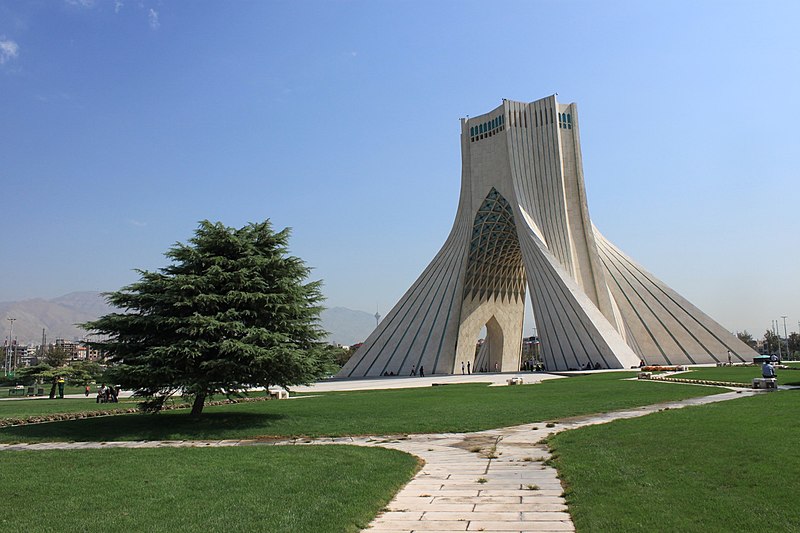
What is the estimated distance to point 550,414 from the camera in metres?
12.5

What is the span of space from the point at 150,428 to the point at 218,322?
8.56 feet

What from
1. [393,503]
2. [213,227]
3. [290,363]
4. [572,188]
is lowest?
[393,503]

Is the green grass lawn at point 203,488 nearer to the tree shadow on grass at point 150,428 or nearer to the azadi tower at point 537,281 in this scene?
the tree shadow on grass at point 150,428

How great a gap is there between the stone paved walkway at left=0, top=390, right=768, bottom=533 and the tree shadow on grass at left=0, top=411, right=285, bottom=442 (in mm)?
643

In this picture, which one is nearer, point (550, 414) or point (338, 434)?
point (338, 434)

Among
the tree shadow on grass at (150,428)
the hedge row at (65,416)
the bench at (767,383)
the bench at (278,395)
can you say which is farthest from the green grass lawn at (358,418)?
the bench at (278,395)

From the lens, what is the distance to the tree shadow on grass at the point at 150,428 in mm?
11352

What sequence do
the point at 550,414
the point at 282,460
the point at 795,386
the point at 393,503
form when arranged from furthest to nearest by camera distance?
1. the point at 795,386
2. the point at 550,414
3. the point at 282,460
4. the point at 393,503

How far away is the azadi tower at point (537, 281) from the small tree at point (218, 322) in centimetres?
2069

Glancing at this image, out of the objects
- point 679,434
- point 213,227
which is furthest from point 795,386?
point 213,227

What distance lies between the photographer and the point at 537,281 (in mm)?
35188

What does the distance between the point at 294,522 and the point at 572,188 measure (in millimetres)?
36697

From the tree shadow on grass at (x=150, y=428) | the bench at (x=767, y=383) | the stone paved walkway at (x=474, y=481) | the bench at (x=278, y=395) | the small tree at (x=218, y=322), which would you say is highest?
the small tree at (x=218, y=322)

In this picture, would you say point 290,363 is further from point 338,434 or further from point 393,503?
point 393,503
